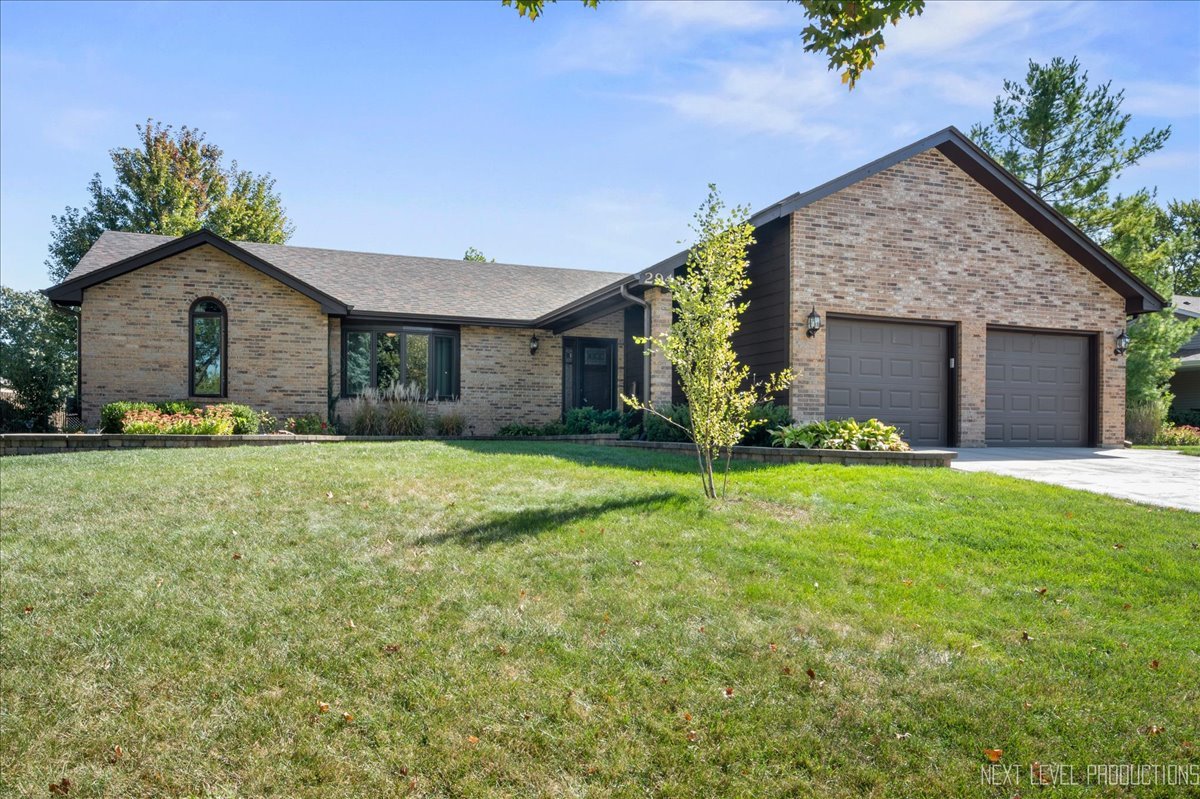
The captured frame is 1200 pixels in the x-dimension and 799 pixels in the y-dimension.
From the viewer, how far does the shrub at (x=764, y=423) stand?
1154 centimetres

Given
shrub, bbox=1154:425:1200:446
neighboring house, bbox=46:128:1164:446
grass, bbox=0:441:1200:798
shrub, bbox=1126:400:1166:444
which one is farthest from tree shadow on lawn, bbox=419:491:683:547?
shrub, bbox=1154:425:1200:446

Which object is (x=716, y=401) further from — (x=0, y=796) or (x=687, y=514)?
(x=0, y=796)

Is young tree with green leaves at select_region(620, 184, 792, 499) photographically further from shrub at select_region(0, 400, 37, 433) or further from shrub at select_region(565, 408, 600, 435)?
shrub at select_region(0, 400, 37, 433)

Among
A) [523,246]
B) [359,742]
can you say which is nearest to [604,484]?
[359,742]

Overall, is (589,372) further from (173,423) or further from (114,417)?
(114,417)

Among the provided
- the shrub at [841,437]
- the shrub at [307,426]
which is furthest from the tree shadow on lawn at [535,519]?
the shrub at [307,426]

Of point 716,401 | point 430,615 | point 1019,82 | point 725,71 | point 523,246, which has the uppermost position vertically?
point 1019,82

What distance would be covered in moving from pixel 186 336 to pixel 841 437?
40.9ft

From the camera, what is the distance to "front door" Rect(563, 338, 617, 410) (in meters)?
17.8

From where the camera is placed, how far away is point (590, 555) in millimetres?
5605

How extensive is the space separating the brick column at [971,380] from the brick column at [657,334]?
5284mm

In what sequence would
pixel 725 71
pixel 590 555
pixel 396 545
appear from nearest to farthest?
pixel 590 555 < pixel 396 545 < pixel 725 71

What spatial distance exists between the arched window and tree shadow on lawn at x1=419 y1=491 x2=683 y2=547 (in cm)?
1073

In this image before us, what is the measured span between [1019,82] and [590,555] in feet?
80.6
